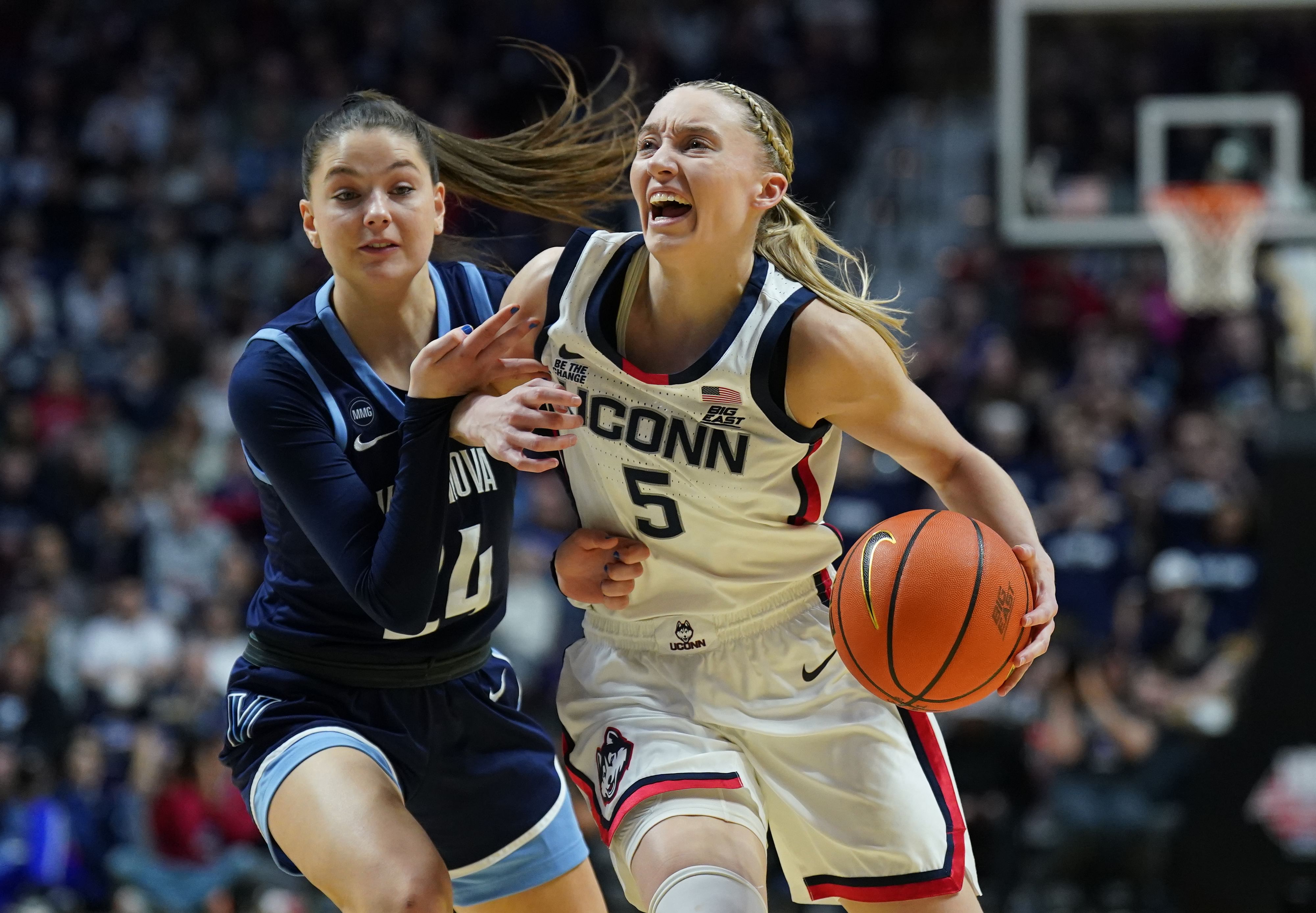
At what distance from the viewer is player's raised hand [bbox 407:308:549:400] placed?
2.87 meters

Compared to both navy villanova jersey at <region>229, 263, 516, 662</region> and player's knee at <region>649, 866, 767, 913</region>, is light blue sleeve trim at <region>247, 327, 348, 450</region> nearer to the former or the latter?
navy villanova jersey at <region>229, 263, 516, 662</region>

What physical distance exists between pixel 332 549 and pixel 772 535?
2.85ft

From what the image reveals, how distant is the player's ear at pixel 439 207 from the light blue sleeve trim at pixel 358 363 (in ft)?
0.92

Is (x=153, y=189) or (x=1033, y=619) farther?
(x=153, y=189)

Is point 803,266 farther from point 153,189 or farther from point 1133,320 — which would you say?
point 153,189

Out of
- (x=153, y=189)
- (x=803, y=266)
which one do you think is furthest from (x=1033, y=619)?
(x=153, y=189)

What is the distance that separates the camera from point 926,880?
297 centimetres

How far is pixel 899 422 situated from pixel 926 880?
0.88 metres

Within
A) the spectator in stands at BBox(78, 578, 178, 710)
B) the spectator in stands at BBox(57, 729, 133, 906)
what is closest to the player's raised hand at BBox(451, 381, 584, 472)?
the spectator in stands at BBox(57, 729, 133, 906)

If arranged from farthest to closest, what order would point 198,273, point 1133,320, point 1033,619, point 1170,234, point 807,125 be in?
point 807,125
point 198,273
point 1133,320
point 1170,234
point 1033,619

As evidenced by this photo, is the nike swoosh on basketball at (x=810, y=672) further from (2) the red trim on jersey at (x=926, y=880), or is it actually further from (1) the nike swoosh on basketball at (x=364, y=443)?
(1) the nike swoosh on basketball at (x=364, y=443)

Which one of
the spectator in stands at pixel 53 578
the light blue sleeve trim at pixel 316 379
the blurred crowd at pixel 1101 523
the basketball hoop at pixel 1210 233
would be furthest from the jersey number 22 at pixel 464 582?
the spectator in stands at pixel 53 578

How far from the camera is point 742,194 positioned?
121 inches

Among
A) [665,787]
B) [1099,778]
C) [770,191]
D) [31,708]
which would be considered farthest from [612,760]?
[31,708]
